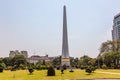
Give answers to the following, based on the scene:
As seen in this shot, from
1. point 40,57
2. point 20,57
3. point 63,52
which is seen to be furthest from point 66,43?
point 40,57

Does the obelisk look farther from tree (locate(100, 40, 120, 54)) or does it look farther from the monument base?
tree (locate(100, 40, 120, 54))

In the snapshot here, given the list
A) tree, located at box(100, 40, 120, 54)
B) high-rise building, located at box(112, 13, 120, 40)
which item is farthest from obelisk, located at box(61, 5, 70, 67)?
high-rise building, located at box(112, 13, 120, 40)

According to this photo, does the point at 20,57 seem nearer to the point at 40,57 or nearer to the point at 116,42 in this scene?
the point at 116,42

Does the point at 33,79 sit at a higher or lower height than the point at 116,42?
lower

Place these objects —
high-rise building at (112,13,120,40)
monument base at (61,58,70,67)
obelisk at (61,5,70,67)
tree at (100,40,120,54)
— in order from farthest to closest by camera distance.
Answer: high-rise building at (112,13,120,40), tree at (100,40,120,54), monument base at (61,58,70,67), obelisk at (61,5,70,67)

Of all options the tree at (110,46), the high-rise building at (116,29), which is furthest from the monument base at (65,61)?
the high-rise building at (116,29)

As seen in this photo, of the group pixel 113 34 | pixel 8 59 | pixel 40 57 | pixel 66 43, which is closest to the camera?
pixel 66 43

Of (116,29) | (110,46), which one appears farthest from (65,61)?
(116,29)

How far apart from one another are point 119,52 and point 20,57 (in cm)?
5611

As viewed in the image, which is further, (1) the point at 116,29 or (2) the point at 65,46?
(1) the point at 116,29

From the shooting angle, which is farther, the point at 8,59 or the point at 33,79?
the point at 8,59

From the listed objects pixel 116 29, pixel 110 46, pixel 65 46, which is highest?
pixel 116 29

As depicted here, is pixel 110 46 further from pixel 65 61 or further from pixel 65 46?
pixel 65 46

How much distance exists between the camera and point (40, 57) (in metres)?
192
